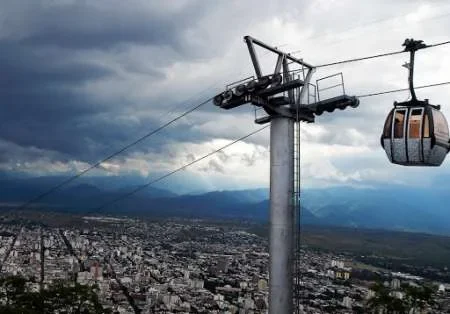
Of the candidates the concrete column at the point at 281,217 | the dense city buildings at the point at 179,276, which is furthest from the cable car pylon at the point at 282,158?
the dense city buildings at the point at 179,276

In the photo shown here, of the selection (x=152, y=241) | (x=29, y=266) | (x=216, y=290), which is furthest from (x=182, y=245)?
(x=216, y=290)

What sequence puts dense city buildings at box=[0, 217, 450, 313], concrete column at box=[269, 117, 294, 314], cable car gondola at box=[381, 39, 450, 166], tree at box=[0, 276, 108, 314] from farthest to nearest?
dense city buildings at box=[0, 217, 450, 313], tree at box=[0, 276, 108, 314], concrete column at box=[269, 117, 294, 314], cable car gondola at box=[381, 39, 450, 166]

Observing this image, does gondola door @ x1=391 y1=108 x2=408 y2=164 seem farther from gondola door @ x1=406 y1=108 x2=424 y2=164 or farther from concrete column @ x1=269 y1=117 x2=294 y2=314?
concrete column @ x1=269 y1=117 x2=294 y2=314

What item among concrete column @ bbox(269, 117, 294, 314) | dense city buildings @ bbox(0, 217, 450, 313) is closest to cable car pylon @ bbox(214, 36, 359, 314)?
concrete column @ bbox(269, 117, 294, 314)

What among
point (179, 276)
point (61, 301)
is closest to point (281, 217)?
point (61, 301)

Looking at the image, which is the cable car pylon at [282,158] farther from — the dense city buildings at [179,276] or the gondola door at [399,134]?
the dense city buildings at [179,276]

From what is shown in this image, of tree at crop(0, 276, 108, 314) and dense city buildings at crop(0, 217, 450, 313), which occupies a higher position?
tree at crop(0, 276, 108, 314)
